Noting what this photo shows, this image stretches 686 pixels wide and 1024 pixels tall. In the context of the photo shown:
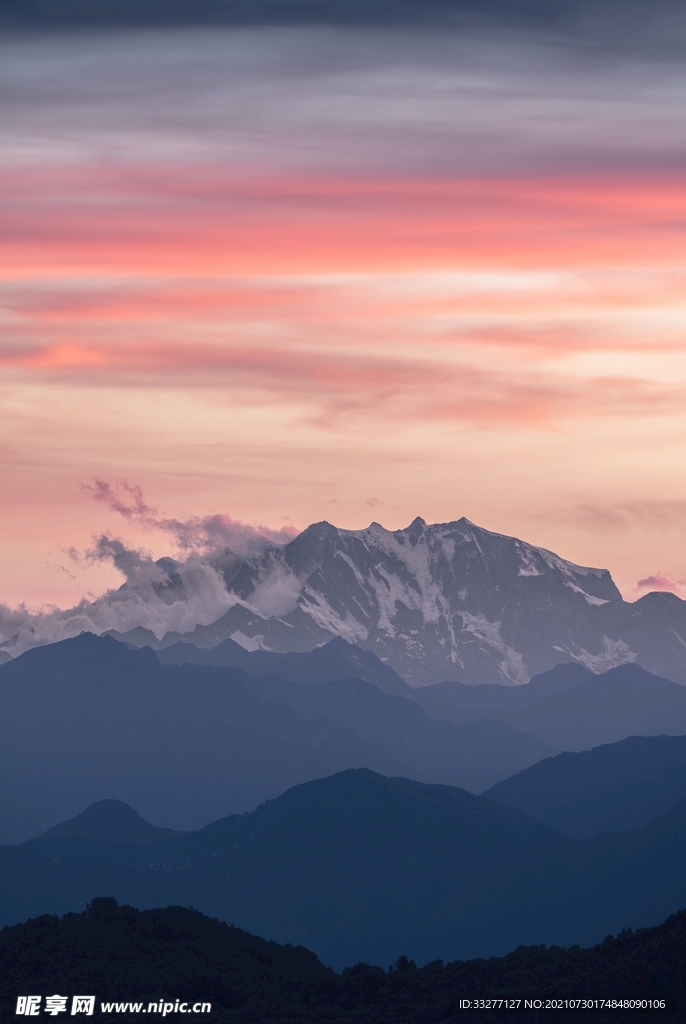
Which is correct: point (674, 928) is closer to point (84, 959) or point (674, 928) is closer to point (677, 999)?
point (677, 999)

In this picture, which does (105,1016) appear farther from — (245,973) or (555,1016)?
(555,1016)

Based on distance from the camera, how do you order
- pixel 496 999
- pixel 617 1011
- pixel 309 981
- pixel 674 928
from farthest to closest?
pixel 309 981
pixel 674 928
pixel 496 999
pixel 617 1011

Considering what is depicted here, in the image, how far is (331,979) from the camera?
188m

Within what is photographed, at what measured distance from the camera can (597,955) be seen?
17325 centimetres

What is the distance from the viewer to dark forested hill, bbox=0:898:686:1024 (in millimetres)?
158125

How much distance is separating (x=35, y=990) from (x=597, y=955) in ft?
205

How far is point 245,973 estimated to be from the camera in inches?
7451

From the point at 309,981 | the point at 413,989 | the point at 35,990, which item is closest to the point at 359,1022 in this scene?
the point at 413,989

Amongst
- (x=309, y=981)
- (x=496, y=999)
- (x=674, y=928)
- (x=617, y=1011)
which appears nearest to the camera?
(x=617, y=1011)

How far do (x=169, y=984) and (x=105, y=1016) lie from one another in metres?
15.0

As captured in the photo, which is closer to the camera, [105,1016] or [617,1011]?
[617,1011]

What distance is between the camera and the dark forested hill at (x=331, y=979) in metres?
158

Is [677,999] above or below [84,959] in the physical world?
above

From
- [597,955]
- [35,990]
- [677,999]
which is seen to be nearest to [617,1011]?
[677,999]
